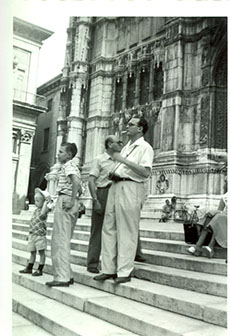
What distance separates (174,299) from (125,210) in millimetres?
963

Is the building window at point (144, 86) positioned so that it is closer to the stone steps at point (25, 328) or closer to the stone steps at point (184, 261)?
the stone steps at point (184, 261)

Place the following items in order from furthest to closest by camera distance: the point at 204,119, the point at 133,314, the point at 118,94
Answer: the point at 118,94 < the point at 204,119 < the point at 133,314

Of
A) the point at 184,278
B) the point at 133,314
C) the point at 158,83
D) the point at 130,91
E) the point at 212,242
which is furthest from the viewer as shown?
the point at 130,91

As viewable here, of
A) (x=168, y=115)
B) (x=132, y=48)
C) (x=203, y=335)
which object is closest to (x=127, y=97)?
(x=132, y=48)

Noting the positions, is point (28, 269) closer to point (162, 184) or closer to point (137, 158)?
point (137, 158)

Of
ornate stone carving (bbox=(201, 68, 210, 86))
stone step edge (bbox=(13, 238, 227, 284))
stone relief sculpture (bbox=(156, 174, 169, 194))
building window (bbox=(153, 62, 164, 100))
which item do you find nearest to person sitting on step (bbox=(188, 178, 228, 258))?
stone step edge (bbox=(13, 238, 227, 284))

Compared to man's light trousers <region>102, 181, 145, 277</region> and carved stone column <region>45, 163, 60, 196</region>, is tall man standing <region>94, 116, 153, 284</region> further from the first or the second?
carved stone column <region>45, 163, 60, 196</region>

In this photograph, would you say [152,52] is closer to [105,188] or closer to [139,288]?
[105,188]

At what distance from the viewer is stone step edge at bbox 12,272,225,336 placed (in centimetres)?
271

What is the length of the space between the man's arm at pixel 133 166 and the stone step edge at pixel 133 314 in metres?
1.19

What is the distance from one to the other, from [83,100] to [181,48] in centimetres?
599

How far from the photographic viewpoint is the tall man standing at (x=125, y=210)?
3523 mm

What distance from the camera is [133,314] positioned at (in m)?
2.92

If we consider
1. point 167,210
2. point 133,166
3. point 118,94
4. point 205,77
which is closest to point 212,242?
point 133,166
